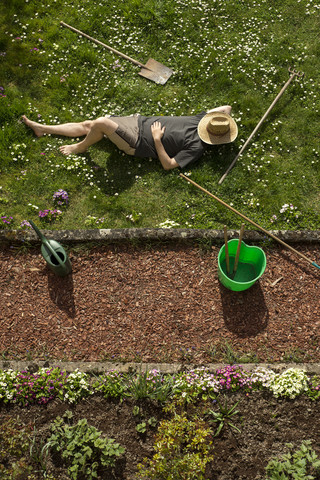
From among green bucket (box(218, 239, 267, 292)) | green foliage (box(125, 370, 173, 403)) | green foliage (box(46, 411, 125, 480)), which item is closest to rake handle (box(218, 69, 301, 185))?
green bucket (box(218, 239, 267, 292))

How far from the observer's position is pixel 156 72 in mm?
6645

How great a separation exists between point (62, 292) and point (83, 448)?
72.0 inches

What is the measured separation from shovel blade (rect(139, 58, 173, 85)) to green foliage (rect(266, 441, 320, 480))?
5.66 metres

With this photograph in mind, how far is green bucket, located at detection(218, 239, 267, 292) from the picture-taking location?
470 centimetres

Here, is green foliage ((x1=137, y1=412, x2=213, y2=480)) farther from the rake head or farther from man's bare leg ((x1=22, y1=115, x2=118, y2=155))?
the rake head

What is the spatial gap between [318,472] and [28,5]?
8470 mm

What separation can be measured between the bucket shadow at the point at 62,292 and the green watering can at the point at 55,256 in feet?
0.54

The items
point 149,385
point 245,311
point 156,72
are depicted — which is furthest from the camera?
point 156,72

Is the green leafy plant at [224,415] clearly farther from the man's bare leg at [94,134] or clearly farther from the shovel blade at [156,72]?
the shovel blade at [156,72]

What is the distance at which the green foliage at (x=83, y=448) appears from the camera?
3.83 meters

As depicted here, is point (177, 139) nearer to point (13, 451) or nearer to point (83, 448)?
point (83, 448)

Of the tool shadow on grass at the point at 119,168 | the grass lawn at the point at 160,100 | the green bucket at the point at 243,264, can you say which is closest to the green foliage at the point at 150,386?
the green bucket at the point at 243,264

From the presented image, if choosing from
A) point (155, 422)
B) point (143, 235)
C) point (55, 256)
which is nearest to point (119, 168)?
point (143, 235)

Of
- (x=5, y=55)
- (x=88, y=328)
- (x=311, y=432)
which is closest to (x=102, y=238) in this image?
(x=88, y=328)
